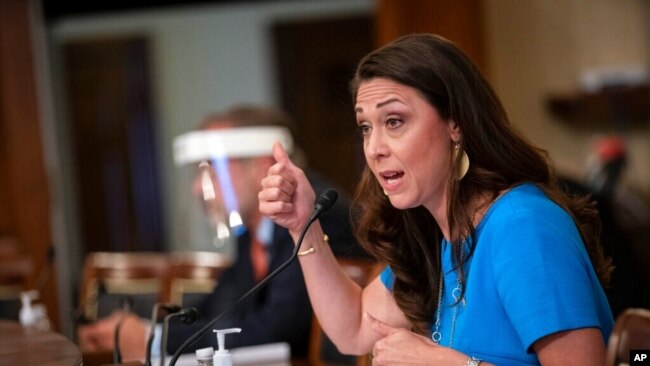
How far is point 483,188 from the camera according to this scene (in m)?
2.02

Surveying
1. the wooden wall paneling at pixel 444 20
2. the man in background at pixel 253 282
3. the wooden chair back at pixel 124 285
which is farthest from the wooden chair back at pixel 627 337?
the wooden chair back at pixel 124 285

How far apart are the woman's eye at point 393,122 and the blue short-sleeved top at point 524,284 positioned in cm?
22

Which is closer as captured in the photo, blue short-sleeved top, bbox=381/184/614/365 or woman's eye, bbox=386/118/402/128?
blue short-sleeved top, bbox=381/184/614/365

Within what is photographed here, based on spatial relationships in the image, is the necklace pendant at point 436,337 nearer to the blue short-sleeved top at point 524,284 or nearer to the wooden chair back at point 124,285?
the blue short-sleeved top at point 524,284

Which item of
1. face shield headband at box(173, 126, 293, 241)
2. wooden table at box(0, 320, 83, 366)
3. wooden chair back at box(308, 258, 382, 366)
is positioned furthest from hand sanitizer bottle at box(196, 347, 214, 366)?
face shield headband at box(173, 126, 293, 241)

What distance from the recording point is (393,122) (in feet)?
6.55

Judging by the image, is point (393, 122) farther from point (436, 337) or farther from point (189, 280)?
point (189, 280)

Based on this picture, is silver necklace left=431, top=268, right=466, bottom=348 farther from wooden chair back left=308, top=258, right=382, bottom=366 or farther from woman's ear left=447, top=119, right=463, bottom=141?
wooden chair back left=308, top=258, right=382, bottom=366

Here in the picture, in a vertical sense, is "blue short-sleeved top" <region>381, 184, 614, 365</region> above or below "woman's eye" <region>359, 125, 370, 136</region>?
below

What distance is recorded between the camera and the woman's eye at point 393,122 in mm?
1989

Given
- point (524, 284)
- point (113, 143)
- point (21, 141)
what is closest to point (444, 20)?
point (524, 284)

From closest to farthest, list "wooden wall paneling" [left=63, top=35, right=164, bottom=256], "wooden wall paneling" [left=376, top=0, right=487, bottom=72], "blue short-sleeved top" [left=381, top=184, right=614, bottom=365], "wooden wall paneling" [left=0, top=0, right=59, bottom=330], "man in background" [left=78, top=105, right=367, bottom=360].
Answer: "blue short-sleeved top" [left=381, top=184, right=614, bottom=365] < "man in background" [left=78, top=105, right=367, bottom=360] < "wooden wall paneling" [left=376, top=0, right=487, bottom=72] < "wooden wall paneling" [left=0, top=0, right=59, bottom=330] < "wooden wall paneling" [left=63, top=35, right=164, bottom=256]

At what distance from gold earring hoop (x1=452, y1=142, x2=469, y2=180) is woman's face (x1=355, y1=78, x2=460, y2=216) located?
1 centimetres

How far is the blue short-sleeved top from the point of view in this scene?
1788 millimetres
